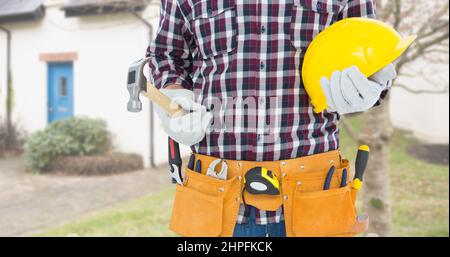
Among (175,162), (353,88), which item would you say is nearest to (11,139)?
(175,162)

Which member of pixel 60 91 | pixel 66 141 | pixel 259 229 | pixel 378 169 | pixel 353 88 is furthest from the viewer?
pixel 60 91

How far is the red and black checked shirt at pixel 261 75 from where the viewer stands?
3.33 ft

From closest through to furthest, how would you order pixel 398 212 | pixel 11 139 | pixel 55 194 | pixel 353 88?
pixel 353 88
pixel 398 212
pixel 55 194
pixel 11 139

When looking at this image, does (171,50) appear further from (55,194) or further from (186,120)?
(55,194)

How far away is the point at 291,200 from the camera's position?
1.01 meters

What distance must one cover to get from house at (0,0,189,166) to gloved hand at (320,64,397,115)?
188 inches

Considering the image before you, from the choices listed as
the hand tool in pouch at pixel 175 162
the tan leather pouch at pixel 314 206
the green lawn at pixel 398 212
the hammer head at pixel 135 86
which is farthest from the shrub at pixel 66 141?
the tan leather pouch at pixel 314 206

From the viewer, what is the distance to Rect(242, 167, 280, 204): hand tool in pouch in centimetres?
98

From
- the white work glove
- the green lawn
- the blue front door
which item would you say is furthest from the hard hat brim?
the blue front door

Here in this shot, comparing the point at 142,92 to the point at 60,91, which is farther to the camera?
the point at 60,91

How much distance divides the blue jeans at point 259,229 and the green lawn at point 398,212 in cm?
244

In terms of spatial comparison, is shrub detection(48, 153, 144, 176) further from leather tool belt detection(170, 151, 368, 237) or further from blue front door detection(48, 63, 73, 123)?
leather tool belt detection(170, 151, 368, 237)

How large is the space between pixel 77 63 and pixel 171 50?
570 centimetres
